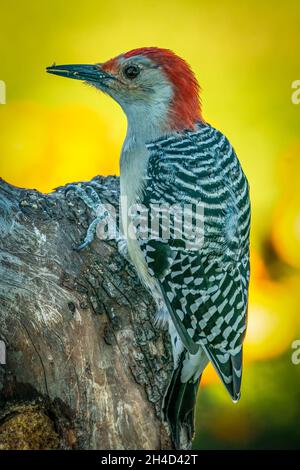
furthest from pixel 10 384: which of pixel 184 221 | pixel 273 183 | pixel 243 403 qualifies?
pixel 273 183

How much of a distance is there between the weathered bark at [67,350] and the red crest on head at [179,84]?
699 mm

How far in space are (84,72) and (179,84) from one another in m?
0.39

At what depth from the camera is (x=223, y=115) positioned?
331 centimetres

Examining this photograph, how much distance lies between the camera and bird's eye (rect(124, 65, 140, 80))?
2750mm

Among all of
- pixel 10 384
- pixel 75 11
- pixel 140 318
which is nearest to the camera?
pixel 10 384

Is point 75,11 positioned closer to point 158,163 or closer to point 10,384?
point 158,163

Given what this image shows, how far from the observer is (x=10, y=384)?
2361 millimetres

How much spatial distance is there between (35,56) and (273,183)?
126 cm

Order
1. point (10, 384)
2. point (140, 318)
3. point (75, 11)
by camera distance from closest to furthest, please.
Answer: point (10, 384), point (140, 318), point (75, 11)

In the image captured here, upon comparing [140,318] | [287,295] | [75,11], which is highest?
[75,11]

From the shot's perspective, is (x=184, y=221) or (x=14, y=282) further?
(x=184, y=221)

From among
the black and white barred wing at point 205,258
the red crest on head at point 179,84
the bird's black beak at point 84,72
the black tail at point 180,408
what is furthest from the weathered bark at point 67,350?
the red crest on head at point 179,84

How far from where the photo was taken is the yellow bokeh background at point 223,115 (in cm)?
319
